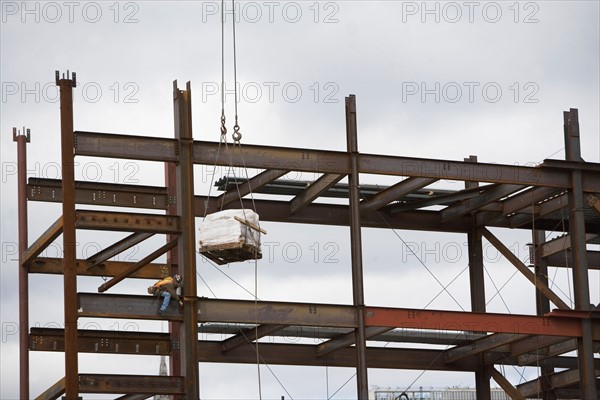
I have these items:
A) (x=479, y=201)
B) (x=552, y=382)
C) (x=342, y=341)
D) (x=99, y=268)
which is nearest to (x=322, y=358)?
(x=342, y=341)

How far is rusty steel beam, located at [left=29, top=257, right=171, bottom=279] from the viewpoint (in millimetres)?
40031

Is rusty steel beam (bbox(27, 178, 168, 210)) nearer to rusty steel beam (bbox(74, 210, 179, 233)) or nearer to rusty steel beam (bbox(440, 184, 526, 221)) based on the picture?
rusty steel beam (bbox(74, 210, 179, 233))

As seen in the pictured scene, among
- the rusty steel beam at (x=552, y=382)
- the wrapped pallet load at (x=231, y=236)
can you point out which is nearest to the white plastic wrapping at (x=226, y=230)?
the wrapped pallet load at (x=231, y=236)

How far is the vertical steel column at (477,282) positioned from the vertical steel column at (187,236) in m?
11.0

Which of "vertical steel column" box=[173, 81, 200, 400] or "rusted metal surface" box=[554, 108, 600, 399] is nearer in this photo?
"vertical steel column" box=[173, 81, 200, 400]

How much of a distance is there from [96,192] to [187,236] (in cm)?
503

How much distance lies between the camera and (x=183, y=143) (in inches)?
1405

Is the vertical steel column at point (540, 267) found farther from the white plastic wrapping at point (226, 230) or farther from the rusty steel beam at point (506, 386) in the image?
the white plastic wrapping at point (226, 230)

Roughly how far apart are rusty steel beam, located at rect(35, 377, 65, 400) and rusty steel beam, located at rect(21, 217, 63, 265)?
12.6 feet

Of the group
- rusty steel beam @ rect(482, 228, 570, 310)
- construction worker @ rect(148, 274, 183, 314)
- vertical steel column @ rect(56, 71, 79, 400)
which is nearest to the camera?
vertical steel column @ rect(56, 71, 79, 400)

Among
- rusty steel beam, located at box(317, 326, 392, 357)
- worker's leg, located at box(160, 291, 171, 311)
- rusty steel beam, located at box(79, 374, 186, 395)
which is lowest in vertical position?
rusty steel beam, located at box(79, 374, 186, 395)

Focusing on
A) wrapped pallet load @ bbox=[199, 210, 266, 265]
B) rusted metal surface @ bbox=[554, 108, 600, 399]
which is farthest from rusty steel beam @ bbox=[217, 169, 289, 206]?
rusted metal surface @ bbox=[554, 108, 600, 399]

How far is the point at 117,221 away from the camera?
114 feet

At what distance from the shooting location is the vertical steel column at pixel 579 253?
38.6m
